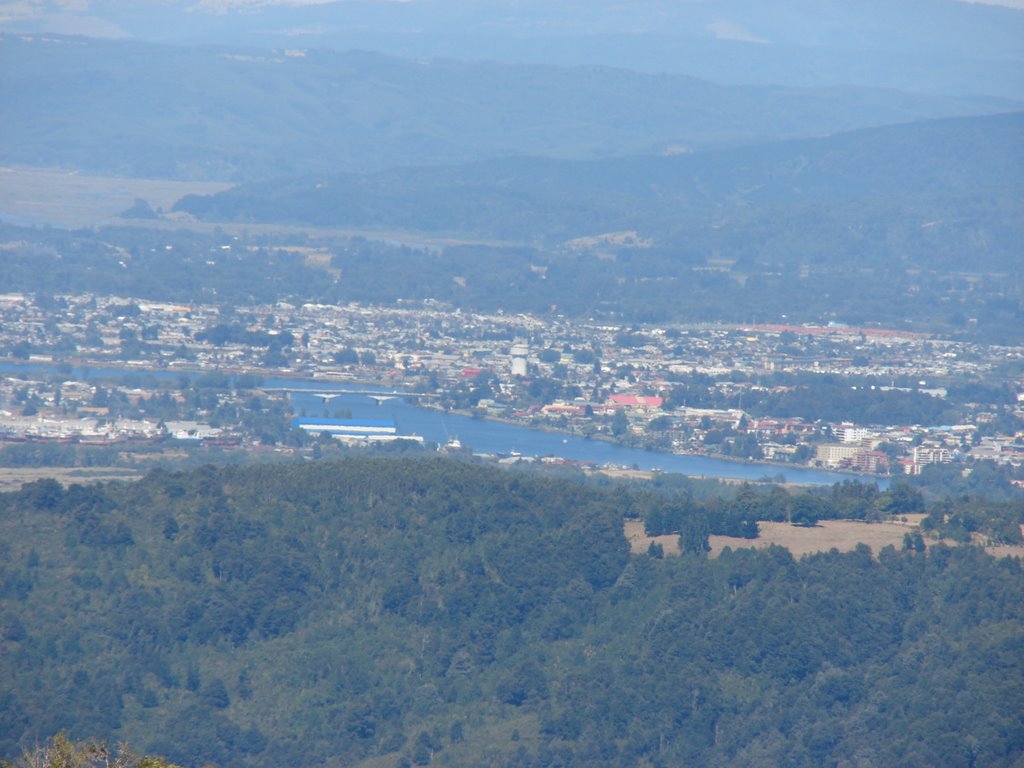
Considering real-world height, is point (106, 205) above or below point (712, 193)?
below

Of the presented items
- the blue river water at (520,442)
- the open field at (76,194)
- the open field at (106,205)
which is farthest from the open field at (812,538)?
the open field at (76,194)

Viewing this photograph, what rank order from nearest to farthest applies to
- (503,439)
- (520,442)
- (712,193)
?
(520,442) → (503,439) → (712,193)

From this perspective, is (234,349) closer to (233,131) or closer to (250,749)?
(250,749)

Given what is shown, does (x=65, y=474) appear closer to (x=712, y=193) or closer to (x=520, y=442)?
(x=520, y=442)

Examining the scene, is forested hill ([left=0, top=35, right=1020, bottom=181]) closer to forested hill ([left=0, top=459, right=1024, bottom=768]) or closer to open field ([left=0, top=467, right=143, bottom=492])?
open field ([left=0, top=467, right=143, bottom=492])

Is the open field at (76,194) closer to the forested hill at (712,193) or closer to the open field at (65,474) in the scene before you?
the forested hill at (712,193)

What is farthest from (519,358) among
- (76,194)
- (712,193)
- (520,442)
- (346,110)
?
(346,110)

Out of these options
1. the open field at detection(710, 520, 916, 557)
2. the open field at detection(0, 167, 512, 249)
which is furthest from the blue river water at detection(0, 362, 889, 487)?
the open field at detection(0, 167, 512, 249)

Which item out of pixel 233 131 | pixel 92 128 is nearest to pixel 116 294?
pixel 92 128
